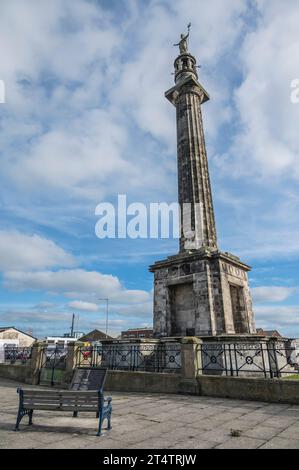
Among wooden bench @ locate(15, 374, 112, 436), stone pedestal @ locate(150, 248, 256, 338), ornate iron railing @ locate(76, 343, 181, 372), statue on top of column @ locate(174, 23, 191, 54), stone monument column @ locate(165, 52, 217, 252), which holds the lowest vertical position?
wooden bench @ locate(15, 374, 112, 436)

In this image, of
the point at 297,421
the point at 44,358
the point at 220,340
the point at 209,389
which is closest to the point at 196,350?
the point at 209,389

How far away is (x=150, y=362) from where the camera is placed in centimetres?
1288

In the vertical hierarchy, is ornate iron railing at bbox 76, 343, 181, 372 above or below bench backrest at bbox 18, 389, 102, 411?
above

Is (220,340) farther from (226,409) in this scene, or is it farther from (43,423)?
(43,423)

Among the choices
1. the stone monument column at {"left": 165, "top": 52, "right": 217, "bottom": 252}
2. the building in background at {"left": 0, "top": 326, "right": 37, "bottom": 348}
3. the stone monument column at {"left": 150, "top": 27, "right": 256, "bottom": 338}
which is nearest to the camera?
the stone monument column at {"left": 150, "top": 27, "right": 256, "bottom": 338}

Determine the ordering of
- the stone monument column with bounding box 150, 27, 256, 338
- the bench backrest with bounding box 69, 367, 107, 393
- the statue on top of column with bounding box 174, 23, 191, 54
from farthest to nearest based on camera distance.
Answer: the statue on top of column with bounding box 174, 23, 191, 54
the stone monument column with bounding box 150, 27, 256, 338
the bench backrest with bounding box 69, 367, 107, 393

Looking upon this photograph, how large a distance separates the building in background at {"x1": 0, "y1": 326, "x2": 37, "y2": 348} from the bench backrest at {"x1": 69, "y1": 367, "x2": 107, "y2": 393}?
50085 mm

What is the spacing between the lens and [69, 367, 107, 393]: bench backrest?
7.10 m

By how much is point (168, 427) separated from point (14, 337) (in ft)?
189

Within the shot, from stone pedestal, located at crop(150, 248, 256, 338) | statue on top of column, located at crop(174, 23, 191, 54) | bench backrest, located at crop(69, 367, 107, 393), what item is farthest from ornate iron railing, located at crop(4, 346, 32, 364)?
statue on top of column, located at crop(174, 23, 191, 54)

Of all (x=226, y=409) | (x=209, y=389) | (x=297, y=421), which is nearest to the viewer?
(x=297, y=421)

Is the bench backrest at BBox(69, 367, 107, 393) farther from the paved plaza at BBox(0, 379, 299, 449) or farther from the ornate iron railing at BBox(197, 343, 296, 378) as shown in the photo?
the ornate iron railing at BBox(197, 343, 296, 378)

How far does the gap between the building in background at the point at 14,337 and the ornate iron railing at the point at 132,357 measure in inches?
1721
